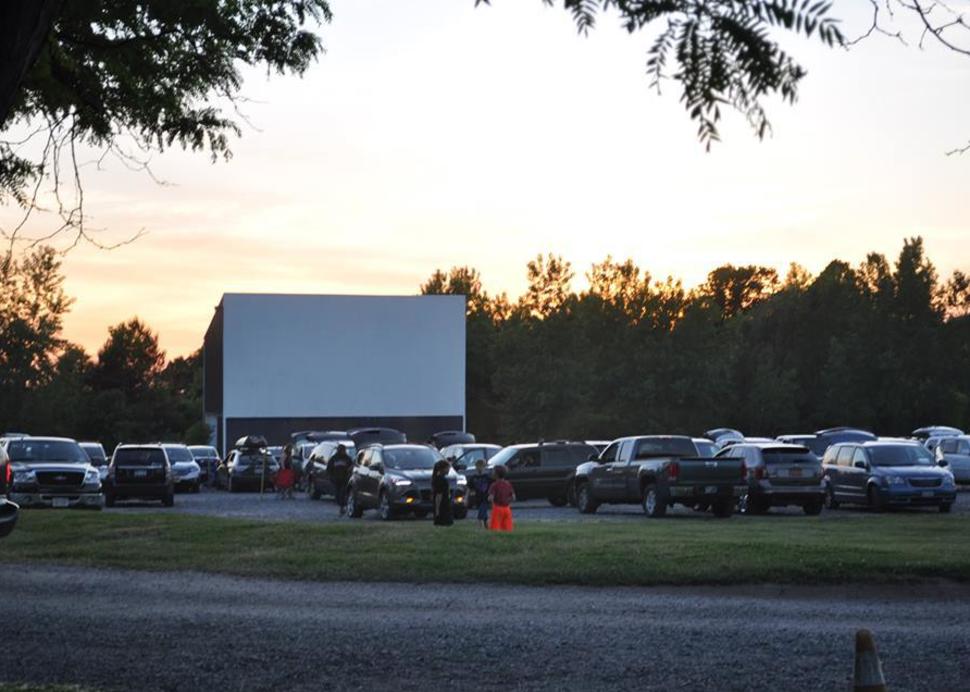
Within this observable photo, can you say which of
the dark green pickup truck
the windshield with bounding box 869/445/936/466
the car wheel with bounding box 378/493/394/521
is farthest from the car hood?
the windshield with bounding box 869/445/936/466

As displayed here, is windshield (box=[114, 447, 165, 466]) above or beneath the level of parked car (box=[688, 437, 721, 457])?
beneath

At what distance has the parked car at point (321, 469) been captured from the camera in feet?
150

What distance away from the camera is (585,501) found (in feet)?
121

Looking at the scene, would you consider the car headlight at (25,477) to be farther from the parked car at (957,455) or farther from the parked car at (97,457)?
the parked car at (957,455)

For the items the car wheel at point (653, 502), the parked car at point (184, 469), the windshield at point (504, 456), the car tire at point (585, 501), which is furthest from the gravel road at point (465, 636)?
the parked car at point (184, 469)

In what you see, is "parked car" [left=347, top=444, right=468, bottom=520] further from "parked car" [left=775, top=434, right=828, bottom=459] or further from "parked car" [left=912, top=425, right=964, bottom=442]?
"parked car" [left=912, top=425, right=964, bottom=442]

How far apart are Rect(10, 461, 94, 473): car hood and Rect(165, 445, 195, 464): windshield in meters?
15.8

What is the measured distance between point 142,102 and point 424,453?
2317 cm

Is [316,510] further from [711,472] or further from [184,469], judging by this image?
[184,469]

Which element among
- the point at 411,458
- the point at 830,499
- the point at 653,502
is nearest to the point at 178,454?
the point at 411,458

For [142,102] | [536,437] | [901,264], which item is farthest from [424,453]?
[901,264]

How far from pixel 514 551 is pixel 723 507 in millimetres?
13324

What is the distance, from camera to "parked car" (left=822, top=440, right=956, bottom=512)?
35.2 metres

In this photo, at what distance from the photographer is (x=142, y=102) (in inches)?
489
